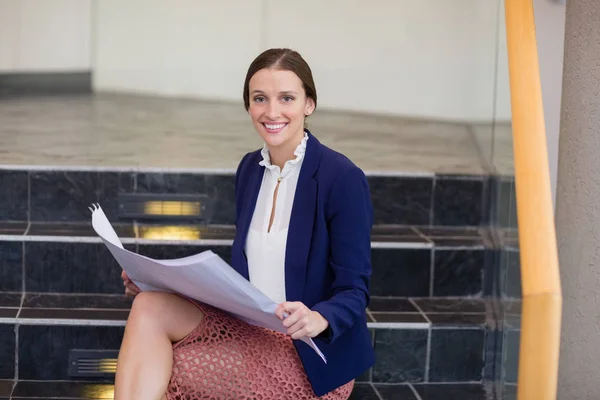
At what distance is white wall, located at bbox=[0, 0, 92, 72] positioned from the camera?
237 inches

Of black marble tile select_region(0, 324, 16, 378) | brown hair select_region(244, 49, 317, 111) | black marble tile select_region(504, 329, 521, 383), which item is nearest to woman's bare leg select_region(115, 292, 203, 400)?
brown hair select_region(244, 49, 317, 111)

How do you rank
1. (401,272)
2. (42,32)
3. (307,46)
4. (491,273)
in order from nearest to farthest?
(491,273)
(401,272)
(307,46)
(42,32)

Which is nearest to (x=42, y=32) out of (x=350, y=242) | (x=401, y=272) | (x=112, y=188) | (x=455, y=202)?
(x=112, y=188)

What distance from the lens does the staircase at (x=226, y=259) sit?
2.84 m

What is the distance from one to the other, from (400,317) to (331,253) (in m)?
0.97

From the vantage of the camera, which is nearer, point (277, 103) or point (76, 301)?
point (277, 103)

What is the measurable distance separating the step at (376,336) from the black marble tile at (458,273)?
0.14 metres

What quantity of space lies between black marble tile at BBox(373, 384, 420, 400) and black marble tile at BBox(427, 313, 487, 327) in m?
0.21

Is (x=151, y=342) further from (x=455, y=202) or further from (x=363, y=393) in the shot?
(x=455, y=202)

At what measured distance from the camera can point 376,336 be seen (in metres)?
2.92

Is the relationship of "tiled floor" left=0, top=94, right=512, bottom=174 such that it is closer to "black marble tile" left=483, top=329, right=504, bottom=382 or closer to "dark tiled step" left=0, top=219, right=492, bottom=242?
"dark tiled step" left=0, top=219, right=492, bottom=242

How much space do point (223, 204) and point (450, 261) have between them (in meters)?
0.85

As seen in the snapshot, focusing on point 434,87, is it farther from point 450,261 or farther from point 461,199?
point 450,261

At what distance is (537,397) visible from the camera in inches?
77.9
